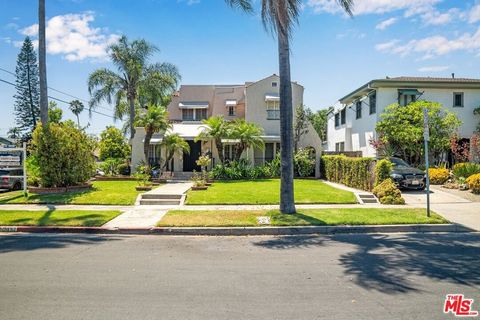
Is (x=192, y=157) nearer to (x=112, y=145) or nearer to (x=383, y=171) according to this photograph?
(x=112, y=145)

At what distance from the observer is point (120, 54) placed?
2820cm

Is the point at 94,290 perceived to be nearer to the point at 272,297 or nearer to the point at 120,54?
the point at 272,297

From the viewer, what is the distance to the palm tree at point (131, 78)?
28141 mm

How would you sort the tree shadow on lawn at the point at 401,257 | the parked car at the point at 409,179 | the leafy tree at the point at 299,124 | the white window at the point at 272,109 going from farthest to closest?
the white window at the point at 272,109, the leafy tree at the point at 299,124, the parked car at the point at 409,179, the tree shadow on lawn at the point at 401,257

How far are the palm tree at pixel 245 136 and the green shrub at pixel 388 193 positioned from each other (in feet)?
31.4

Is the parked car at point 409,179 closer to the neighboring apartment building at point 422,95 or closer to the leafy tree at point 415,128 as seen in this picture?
the leafy tree at point 415,128

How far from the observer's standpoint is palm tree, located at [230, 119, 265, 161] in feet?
74.5

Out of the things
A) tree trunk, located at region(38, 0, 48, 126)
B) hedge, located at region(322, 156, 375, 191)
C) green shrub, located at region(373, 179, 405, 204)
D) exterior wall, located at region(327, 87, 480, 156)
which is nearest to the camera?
green shrub, located at region(373, 179, 405, 204)

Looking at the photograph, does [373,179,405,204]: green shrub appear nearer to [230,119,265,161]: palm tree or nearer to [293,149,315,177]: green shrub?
[293,149,315,177]: green shrub

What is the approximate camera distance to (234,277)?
5.97 meters

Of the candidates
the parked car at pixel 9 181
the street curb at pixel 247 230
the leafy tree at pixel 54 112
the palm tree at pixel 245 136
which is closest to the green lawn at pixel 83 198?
the parked car at pixel 9 181

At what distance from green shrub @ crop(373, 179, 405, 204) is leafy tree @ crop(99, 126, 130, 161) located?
22.1 metres

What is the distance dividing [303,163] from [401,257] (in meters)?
16.8

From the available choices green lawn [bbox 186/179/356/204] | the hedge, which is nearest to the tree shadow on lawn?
green lawn [bbox 186/179/356/204]
